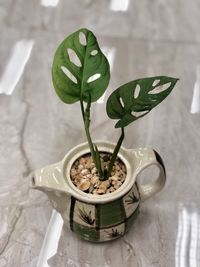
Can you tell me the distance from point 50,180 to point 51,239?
13 cm

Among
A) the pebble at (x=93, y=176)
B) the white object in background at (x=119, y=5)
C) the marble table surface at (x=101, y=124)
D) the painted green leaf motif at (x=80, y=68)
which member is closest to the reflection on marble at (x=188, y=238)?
the marble table surface at (x=101, y=124)

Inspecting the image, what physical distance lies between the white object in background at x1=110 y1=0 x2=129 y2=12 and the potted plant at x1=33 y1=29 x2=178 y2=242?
0.57 m

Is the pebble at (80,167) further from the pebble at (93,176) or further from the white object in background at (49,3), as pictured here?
the white object in background at (49,3)

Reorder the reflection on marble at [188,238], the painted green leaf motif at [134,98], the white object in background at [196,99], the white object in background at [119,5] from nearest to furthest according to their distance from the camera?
the painted green leaf motif at [134,98] → the reflection on marble at [188,238] → the white object in background at [196,99] → the white object in background at [119,5]

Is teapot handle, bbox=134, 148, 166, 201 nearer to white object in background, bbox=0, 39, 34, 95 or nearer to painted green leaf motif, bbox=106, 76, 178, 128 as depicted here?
painted green leaf motif, bbox=106, 76, 178, 128

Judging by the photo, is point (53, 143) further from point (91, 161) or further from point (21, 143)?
point (91, 161)

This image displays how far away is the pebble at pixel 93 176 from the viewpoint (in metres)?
0.67

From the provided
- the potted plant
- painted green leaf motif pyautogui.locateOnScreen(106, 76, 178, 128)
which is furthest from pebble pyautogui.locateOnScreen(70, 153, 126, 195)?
painted green leaf motif pyautogui.locateOnScreen(106, 76, 178, 128)

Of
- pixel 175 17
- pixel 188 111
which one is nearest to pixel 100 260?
pixel 188 111

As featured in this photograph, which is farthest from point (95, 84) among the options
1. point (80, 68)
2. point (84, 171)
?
point (84, 171)

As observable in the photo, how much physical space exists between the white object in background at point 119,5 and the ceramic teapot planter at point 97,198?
59 cm

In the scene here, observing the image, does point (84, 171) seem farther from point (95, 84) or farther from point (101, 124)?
point (101, 124)

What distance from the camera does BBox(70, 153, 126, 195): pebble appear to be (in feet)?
2.20

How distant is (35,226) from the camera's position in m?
0.76
